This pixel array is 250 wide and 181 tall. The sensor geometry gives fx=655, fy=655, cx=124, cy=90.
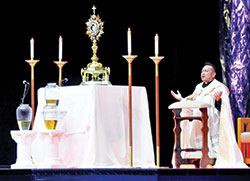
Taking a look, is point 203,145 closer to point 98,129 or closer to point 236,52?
point 98,129

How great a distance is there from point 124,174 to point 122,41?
Result: 135 inches

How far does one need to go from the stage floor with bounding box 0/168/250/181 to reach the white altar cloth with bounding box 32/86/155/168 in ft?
1.83

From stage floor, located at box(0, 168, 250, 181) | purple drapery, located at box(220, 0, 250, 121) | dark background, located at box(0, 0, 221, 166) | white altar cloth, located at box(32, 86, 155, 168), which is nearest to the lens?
stage floor, located at box(0, 168, 250, 181)

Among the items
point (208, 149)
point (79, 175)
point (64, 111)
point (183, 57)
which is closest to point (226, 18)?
point (183, 57)

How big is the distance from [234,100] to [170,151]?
0.98 m

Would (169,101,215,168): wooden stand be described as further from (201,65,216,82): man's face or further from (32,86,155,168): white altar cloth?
(201,65,216,82): man's face

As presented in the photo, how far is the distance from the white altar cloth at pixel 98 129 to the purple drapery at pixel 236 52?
2.11 m

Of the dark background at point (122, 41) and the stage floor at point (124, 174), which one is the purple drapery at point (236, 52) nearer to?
the dark background at point (122, 41)

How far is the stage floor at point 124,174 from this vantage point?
468cm

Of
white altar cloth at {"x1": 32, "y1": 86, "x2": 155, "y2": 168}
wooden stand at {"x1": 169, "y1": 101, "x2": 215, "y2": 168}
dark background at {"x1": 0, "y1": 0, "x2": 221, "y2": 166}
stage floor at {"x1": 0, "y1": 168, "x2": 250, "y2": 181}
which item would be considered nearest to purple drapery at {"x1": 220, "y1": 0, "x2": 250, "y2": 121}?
dark background at {"x1": 0, "y1": 0, "x2": 221, "y2": 166}

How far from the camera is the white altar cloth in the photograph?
5449 mm

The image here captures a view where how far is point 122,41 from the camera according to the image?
7.95 meters

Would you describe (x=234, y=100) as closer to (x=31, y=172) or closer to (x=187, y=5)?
(x=187, y=5)

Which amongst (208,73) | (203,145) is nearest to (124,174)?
(203,145)
